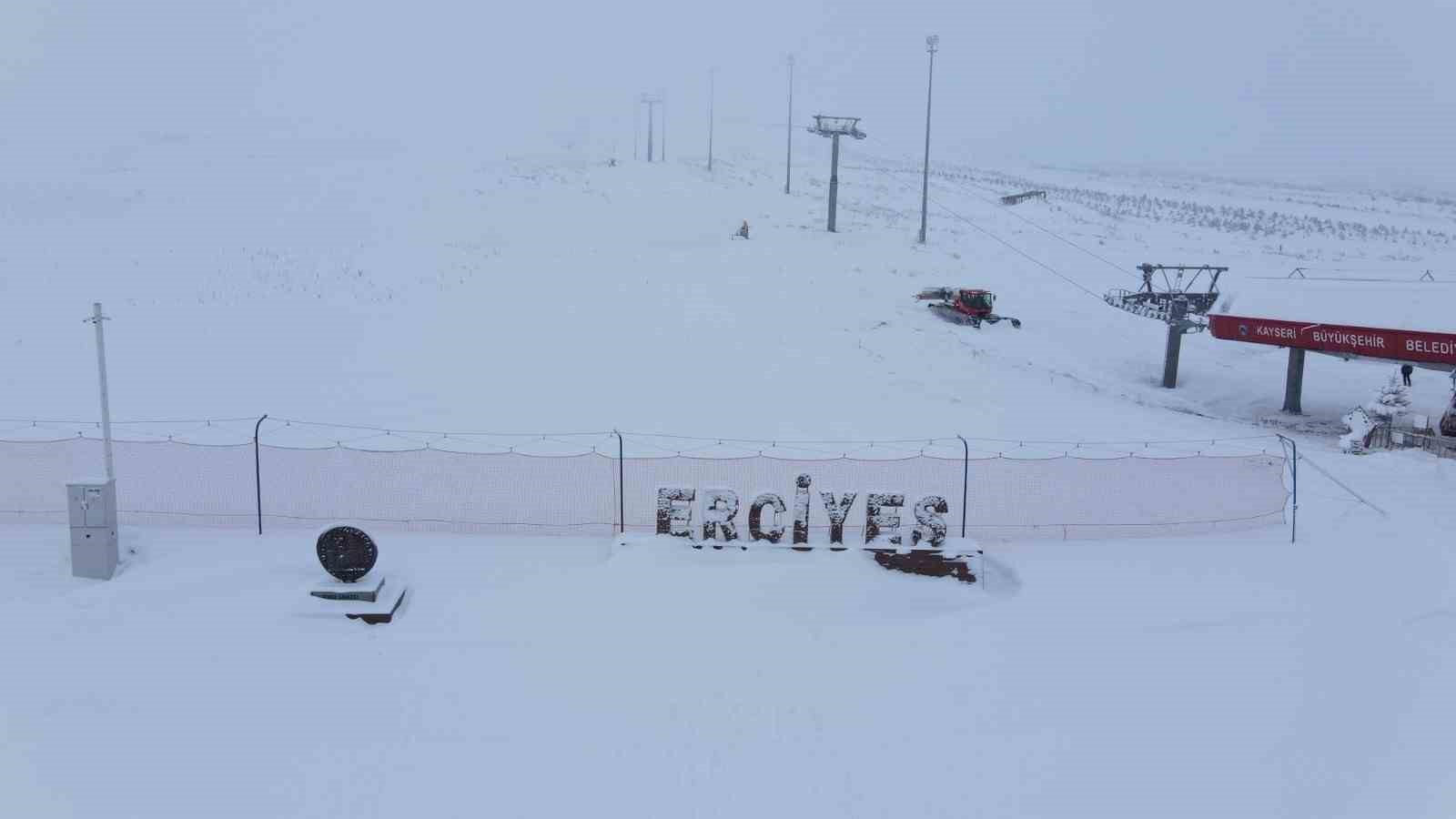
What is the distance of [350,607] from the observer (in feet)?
44.5

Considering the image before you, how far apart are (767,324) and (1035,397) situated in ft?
27.1

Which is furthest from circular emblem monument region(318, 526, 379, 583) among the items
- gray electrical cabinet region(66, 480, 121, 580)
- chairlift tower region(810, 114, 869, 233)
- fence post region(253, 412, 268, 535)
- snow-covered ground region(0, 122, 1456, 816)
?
chairlift tower region(810, 114, 869, 233)

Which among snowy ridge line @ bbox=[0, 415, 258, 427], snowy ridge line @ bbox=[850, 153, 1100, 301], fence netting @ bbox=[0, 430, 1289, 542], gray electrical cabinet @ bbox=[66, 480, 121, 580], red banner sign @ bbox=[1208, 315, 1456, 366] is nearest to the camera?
gray electrical cabinet @ bbox=[66, 480, 121, 580]

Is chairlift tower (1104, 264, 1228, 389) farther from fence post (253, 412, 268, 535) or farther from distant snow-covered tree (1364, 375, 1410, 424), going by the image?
fence post (253, 412, 268, 535)

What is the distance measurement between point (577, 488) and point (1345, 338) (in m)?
23.7

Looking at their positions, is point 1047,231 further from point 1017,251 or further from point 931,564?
point 931,564

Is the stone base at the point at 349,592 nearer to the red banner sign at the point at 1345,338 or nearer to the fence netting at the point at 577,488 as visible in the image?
the fence netting at the point at 577,488

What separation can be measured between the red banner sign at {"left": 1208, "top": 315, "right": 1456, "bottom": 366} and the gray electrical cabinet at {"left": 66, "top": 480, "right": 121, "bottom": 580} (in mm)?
30269

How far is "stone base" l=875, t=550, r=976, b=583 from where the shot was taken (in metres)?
15.5

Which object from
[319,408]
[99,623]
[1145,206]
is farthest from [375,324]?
[1145,206]

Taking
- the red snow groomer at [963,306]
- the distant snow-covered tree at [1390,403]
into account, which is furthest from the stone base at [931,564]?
the red snow groomer at [963,306]

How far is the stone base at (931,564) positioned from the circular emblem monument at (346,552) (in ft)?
24.0

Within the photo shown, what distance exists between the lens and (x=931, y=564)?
1552 centimetres

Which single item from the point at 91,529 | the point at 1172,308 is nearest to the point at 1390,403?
the point at 1172,308
